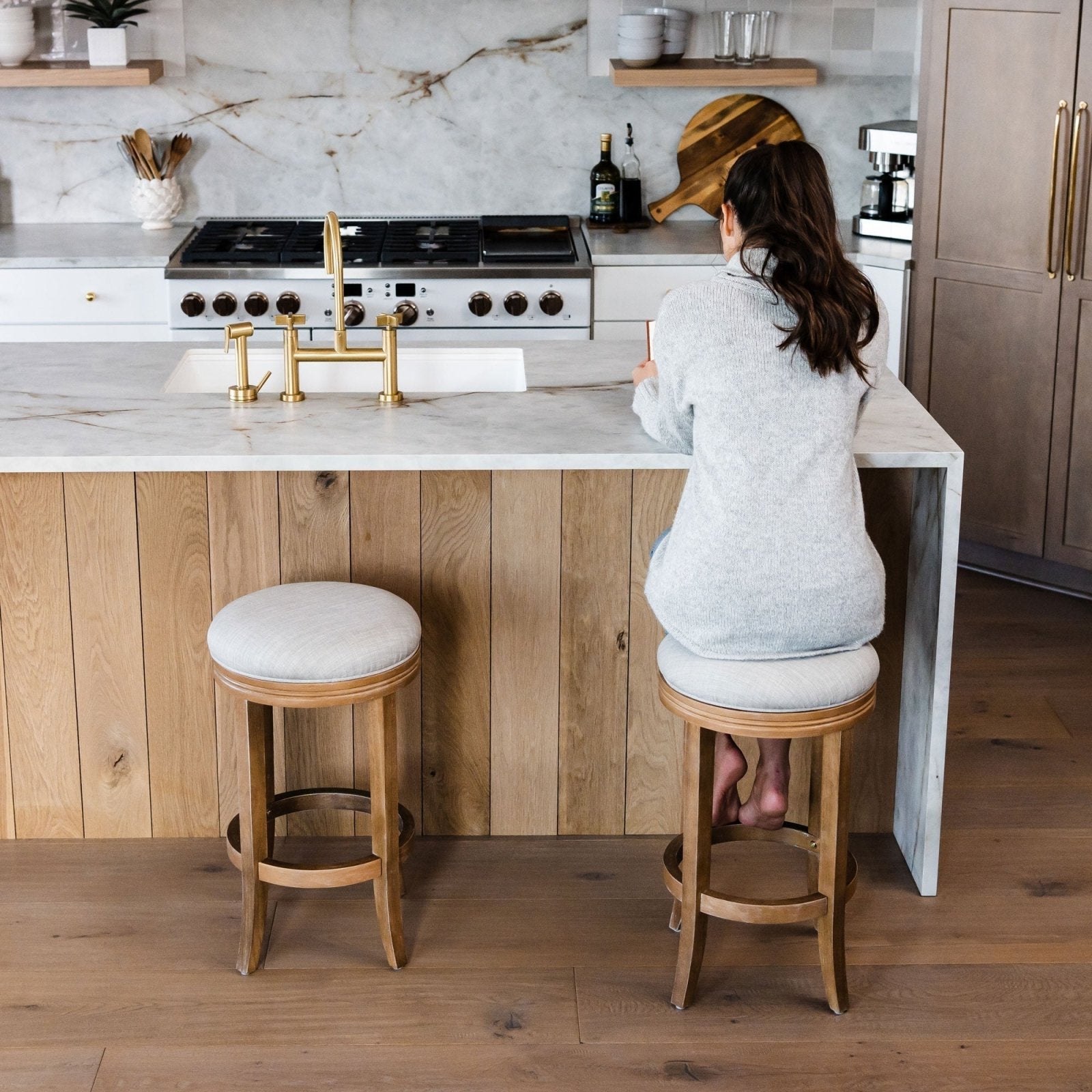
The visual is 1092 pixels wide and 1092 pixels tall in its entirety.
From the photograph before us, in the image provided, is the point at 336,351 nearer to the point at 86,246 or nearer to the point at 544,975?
the point at 544,975

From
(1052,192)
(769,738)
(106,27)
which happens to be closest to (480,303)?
(106,27)

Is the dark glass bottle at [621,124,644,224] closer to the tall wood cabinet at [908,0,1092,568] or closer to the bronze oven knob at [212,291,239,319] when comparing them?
the tall wood cabinet at [908,0,1092,568]

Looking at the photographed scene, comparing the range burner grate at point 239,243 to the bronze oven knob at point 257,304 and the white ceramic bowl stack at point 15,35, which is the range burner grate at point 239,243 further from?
the white ceramic bowl stack at point 15,35

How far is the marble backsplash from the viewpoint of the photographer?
15.4 ft

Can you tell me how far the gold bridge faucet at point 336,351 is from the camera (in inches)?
109

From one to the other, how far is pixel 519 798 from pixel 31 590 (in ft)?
3.44

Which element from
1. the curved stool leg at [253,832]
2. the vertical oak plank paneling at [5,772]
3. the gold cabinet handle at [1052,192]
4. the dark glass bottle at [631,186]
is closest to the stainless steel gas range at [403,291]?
the dark glass bottle at [631,186]

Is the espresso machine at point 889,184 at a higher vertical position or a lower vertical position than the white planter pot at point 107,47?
lower

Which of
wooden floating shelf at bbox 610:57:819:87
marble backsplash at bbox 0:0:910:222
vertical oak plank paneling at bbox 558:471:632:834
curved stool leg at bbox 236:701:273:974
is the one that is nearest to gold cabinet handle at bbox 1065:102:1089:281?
wooden floating shelf at bbox 610:57:819:87

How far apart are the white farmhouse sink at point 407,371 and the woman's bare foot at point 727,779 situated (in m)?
0.93

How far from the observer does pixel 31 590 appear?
9.12 ft

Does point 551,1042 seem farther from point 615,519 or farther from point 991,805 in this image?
point 991,805

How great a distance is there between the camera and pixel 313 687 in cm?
234

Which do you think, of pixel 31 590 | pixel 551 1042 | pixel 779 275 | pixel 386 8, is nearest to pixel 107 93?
pixel 386 8
